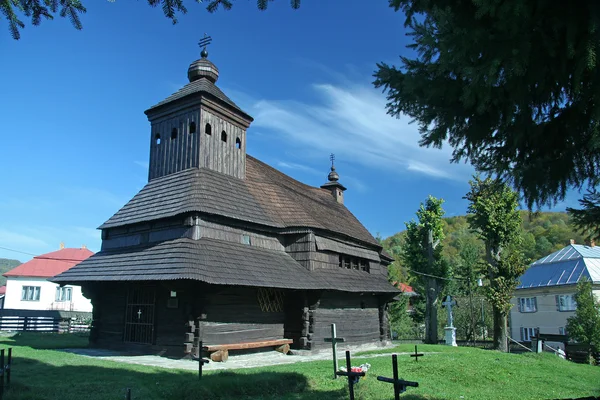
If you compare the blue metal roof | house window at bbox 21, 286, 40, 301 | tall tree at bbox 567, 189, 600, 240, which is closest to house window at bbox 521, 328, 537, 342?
the blue metal roof

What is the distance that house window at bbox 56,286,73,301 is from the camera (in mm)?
39219

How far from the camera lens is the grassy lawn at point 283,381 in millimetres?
8320

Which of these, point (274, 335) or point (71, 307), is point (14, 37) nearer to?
point (274, 335)

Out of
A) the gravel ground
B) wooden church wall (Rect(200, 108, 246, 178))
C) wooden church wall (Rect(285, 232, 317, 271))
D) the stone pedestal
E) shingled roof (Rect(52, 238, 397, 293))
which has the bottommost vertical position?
the stone pedestal

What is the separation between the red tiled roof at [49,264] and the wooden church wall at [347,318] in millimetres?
30384

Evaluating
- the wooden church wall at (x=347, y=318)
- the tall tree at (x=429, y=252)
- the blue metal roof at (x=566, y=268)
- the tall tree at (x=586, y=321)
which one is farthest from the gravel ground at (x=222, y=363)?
the blue metal roof at (x=566, y=268)

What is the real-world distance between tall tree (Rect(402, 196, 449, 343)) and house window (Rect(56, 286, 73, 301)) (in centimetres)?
2907

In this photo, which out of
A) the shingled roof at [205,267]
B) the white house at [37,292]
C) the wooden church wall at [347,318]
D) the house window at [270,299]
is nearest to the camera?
the shingled roof at [205,267]

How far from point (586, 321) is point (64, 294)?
1539 inches

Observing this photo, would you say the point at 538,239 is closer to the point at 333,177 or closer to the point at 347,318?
the point at 333,177

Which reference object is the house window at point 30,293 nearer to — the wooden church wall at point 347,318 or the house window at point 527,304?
the wooden church wall at point 347,318

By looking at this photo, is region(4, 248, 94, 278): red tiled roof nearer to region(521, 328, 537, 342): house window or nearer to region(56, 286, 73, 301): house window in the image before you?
region(56, 286, 73, 301): house window

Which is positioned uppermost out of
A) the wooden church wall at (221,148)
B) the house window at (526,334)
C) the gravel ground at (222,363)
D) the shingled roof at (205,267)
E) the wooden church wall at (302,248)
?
the wooden church wall at (221,148)

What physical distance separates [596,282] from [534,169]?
30.2 meters
